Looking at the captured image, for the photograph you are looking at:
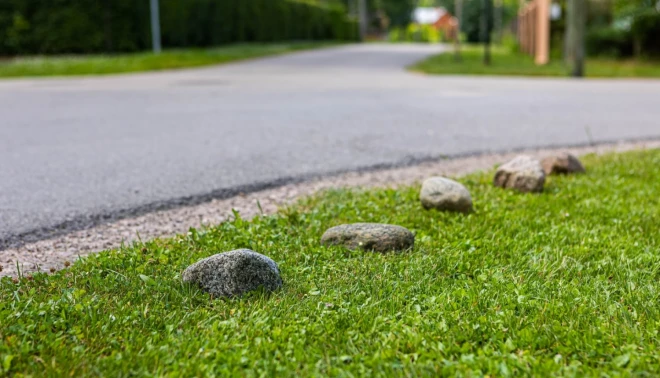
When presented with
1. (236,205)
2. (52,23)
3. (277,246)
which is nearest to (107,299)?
(277,246)

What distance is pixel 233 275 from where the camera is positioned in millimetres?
2727

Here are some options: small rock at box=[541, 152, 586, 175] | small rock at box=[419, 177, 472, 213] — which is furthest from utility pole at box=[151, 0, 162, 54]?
small rock at box=[419, 177, 472, 213]

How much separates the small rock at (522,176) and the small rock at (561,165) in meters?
0.51

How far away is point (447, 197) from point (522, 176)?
78cm

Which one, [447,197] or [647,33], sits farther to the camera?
[647,33]

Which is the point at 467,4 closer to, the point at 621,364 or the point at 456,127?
the point at 456,127

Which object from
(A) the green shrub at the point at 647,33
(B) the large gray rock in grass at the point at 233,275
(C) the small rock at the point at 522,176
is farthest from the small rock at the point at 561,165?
(A) the green shrub at the point at 647,33

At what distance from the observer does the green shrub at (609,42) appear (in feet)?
65.8

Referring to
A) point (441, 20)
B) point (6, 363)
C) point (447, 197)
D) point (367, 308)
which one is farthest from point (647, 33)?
point (441, 20)

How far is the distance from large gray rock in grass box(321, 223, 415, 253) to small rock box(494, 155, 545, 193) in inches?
54.4

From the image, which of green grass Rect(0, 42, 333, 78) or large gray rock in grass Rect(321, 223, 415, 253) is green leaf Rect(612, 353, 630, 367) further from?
green grass Rect(0, 42, 333, 78)

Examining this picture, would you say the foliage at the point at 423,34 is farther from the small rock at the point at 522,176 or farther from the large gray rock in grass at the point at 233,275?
the large gray rock in grass at the point at 233,275

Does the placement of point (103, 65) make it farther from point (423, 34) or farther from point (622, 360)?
point (423, 34)

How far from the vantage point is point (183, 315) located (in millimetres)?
A: 2539
